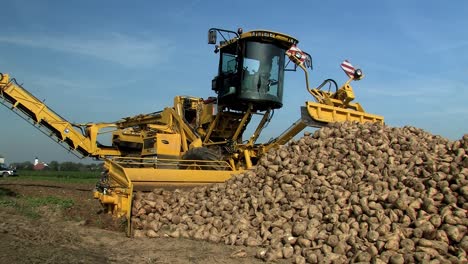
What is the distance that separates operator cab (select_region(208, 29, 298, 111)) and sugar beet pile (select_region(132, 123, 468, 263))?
1.62 m

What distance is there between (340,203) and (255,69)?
4.37 metres

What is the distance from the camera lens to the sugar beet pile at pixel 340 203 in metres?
5.19

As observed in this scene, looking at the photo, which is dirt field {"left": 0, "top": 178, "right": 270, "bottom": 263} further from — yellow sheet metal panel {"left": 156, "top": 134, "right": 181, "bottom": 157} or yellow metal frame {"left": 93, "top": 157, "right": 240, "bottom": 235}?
yellow sheet metal panel {"left": 156, "top": 134, "right": 181, "bottom": 157}

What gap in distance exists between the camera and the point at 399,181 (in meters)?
6.25

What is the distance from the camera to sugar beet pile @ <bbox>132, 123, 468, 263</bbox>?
17.0ft

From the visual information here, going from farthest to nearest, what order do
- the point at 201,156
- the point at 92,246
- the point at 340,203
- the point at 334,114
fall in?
the point at 201,156, the point at 334,114, the point at 340,203, the point at 92,246

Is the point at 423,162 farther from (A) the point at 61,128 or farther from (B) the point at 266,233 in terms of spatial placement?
(A) the point at 61,128

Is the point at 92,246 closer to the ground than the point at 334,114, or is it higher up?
closer to the ground

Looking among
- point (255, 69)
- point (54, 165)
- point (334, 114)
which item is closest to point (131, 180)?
point (255, 69)

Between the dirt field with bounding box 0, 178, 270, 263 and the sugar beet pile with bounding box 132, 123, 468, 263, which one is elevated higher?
the sugar beet pile with bounding box 132, 123, 468, 263

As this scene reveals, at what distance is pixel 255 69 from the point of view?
987cm

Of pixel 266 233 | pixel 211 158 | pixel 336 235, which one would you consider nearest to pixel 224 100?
pixel 211 158

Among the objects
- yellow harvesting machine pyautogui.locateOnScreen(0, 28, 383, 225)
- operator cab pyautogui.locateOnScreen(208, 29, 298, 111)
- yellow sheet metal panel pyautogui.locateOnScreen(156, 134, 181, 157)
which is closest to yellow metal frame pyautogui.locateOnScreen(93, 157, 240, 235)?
yellow harvesting machine pyautogui.locateOnScreen(0, 28, 383, 225)

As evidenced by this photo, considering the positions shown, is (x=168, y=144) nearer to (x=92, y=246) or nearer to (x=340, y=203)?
(x=92, y=246)
